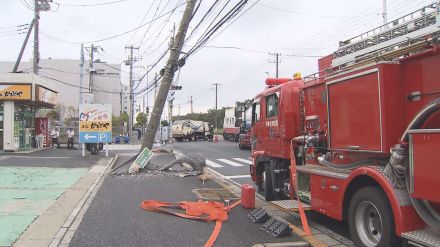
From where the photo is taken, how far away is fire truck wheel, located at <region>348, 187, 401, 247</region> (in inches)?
215

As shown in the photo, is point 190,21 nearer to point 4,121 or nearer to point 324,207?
point 324,207

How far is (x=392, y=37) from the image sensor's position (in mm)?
6543

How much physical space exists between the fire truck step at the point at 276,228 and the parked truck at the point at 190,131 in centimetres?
4977

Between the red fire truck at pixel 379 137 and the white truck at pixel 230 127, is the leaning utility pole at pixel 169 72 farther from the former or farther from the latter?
the white truck at pixel 230 127

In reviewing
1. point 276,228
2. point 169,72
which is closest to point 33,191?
point 276,228

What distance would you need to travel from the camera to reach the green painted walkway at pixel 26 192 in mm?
7974

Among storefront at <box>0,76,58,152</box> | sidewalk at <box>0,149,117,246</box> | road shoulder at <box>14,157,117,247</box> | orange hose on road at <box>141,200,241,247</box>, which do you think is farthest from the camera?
storefront at <box>0,76,58,152</box>

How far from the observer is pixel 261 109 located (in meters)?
11.1

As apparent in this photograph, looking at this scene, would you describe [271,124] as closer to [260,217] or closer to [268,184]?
[268,184]

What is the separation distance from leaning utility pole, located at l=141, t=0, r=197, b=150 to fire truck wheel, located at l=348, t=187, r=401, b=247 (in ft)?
39.6

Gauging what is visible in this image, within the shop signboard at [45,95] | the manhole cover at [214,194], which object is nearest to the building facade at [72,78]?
the shop signboard at [45,95]

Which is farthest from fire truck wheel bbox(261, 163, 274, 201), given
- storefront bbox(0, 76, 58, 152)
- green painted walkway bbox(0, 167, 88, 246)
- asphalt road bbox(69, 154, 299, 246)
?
storefront bbox(0, 76, 58, 152)

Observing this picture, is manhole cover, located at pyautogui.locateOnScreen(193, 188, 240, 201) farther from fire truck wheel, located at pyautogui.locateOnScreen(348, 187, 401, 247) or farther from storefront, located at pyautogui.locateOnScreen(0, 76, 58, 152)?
storefront, located at pyautogui.locateOnScreen(0, 76, 58, 152)

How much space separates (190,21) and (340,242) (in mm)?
11977
